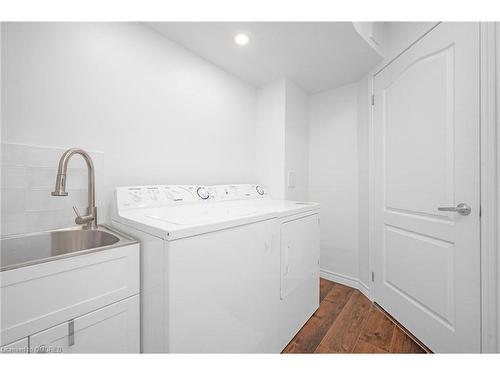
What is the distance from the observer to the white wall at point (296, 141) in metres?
2.18

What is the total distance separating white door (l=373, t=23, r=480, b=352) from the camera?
1.14 m

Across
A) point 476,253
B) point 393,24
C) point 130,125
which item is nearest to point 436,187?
point 476,253

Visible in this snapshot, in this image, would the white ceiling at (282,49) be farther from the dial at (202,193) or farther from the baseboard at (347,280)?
the baseboard at (347,280)

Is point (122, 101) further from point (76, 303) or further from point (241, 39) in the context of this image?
point (76, 303)

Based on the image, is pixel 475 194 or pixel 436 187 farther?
pixel 436 187

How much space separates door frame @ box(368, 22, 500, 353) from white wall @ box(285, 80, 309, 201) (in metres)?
1.35

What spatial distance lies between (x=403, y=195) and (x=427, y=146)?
38cm

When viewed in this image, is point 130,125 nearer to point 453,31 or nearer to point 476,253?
point 453,31

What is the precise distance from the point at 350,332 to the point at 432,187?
115cm

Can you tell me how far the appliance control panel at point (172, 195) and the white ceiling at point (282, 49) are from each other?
113 cm

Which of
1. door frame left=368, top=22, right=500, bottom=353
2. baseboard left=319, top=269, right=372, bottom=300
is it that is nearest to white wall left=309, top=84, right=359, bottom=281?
baseboard left=319, top=269, right=372, bottom=300

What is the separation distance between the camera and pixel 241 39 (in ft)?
5.28

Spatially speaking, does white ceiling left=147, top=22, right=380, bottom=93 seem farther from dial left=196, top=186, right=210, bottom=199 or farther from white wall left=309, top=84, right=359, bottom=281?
dial left=196, top=186, right=210, bottom=199

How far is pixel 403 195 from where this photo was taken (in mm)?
1577
